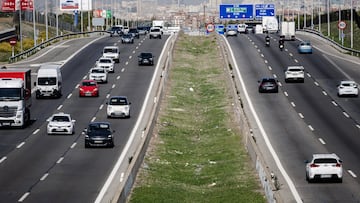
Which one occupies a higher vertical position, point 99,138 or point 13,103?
point 13,103

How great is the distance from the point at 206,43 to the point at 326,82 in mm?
57166

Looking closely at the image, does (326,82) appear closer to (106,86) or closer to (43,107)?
(106,86)

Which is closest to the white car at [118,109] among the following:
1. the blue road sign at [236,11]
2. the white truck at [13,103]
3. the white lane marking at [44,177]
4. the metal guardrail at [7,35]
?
the white truck at [13,103]

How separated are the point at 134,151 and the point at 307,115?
2216 cm

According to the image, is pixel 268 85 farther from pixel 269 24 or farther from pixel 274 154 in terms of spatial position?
pixel 269 24

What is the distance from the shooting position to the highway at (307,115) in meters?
42.2

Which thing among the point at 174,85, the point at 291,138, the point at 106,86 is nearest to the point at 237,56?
the point at 174,85

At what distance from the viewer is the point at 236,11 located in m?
187

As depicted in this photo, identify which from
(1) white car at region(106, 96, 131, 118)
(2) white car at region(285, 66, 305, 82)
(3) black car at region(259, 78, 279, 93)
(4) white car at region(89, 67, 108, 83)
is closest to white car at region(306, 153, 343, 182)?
(1) white car at region(106, 96, 131, 118)

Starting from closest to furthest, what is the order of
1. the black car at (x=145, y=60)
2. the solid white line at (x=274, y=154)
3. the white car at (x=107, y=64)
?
the solid white line at (x=274, y=154) < the white car at (x=107, y=64) < the black car at (x=145, y=60)

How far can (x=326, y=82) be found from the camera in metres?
90.6

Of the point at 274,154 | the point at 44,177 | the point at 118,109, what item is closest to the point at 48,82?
the point at 118,109

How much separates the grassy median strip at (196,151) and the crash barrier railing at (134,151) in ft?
2.45

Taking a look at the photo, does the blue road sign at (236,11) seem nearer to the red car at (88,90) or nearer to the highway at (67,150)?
the highway at (67,150)
